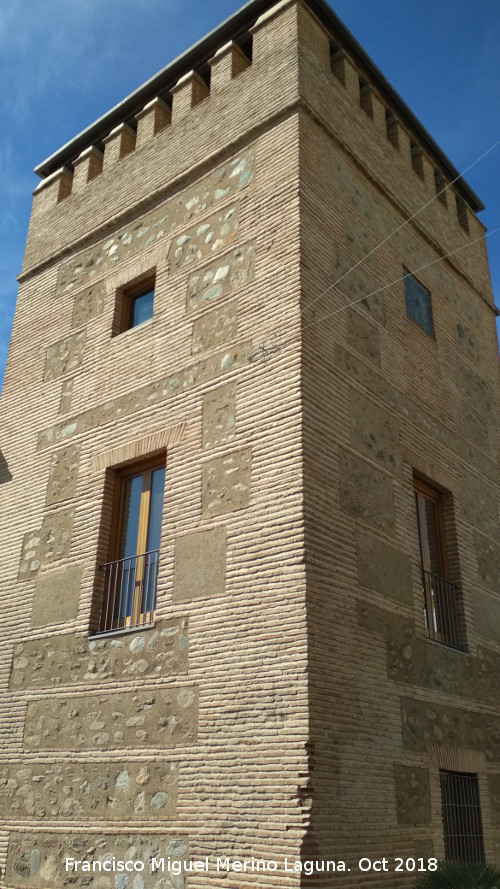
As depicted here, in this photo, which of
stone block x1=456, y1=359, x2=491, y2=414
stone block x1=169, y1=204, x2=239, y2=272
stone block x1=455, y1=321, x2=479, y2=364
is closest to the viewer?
stone block x1=169, y1=204, x2=239, y2=272

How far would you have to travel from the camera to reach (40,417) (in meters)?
8.77

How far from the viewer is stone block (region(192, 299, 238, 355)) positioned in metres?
7.34

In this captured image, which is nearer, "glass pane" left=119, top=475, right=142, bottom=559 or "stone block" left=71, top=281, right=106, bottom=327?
"glass pane" left=119, top=475, right=142, bottom=559

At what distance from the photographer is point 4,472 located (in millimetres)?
8812

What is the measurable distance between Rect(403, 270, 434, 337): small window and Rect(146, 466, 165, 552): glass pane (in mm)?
3475

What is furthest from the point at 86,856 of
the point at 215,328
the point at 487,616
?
the point at 215,328

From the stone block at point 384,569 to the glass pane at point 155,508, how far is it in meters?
1.86

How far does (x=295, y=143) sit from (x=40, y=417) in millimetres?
3959

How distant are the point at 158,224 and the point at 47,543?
12.1 feet

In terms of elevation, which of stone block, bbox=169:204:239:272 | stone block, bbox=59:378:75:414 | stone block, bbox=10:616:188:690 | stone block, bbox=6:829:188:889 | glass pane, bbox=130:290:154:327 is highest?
stone block, bbox=169:204:239:272

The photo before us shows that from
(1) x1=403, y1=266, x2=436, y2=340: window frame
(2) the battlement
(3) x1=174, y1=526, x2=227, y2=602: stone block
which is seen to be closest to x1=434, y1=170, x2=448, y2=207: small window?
(2) the battlement

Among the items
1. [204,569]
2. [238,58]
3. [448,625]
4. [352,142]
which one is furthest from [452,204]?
[204,569]

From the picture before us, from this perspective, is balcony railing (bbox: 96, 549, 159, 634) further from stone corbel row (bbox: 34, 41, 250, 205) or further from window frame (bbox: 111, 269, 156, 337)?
stone corbel row (bbox: 34, 41, 250, 205)

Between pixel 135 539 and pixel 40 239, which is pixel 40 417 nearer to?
pixel 135 539
